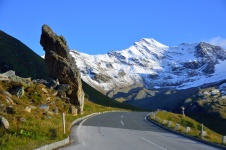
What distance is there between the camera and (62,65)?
40.2m

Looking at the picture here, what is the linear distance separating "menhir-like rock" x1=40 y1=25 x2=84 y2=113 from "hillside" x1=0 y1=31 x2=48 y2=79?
58.7 metres

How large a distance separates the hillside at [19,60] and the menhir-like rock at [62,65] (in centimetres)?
5871

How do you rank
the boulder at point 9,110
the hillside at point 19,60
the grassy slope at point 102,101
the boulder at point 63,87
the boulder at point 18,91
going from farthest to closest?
the grassy slope at point 102,101 → the hillside at point 19,60 → the boulder at point 63,87 → the boulder at point 18,91 → the boulder at point 9,110

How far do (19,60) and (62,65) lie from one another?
263ft

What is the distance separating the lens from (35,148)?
518 inches

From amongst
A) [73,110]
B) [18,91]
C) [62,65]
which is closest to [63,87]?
[62,65]

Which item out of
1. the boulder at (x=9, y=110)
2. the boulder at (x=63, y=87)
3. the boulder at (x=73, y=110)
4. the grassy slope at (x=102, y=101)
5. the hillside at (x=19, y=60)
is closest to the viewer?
the boulder at (x=9, y=110)

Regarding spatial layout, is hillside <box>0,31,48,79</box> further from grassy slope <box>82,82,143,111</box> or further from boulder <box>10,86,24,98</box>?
boulder <box>10,86,24,98</box>

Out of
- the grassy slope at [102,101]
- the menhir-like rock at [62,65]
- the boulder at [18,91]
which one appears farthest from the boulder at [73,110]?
the grassy slope at [102,101]

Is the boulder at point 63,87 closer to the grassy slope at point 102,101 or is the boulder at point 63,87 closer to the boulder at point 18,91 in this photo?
the boulder at point 18,91

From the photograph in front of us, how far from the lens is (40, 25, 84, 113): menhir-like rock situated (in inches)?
1547

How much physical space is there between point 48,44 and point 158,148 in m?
29.4

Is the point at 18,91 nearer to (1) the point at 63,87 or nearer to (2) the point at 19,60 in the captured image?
(1) the point at 63,87

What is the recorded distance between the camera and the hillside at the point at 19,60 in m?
105
